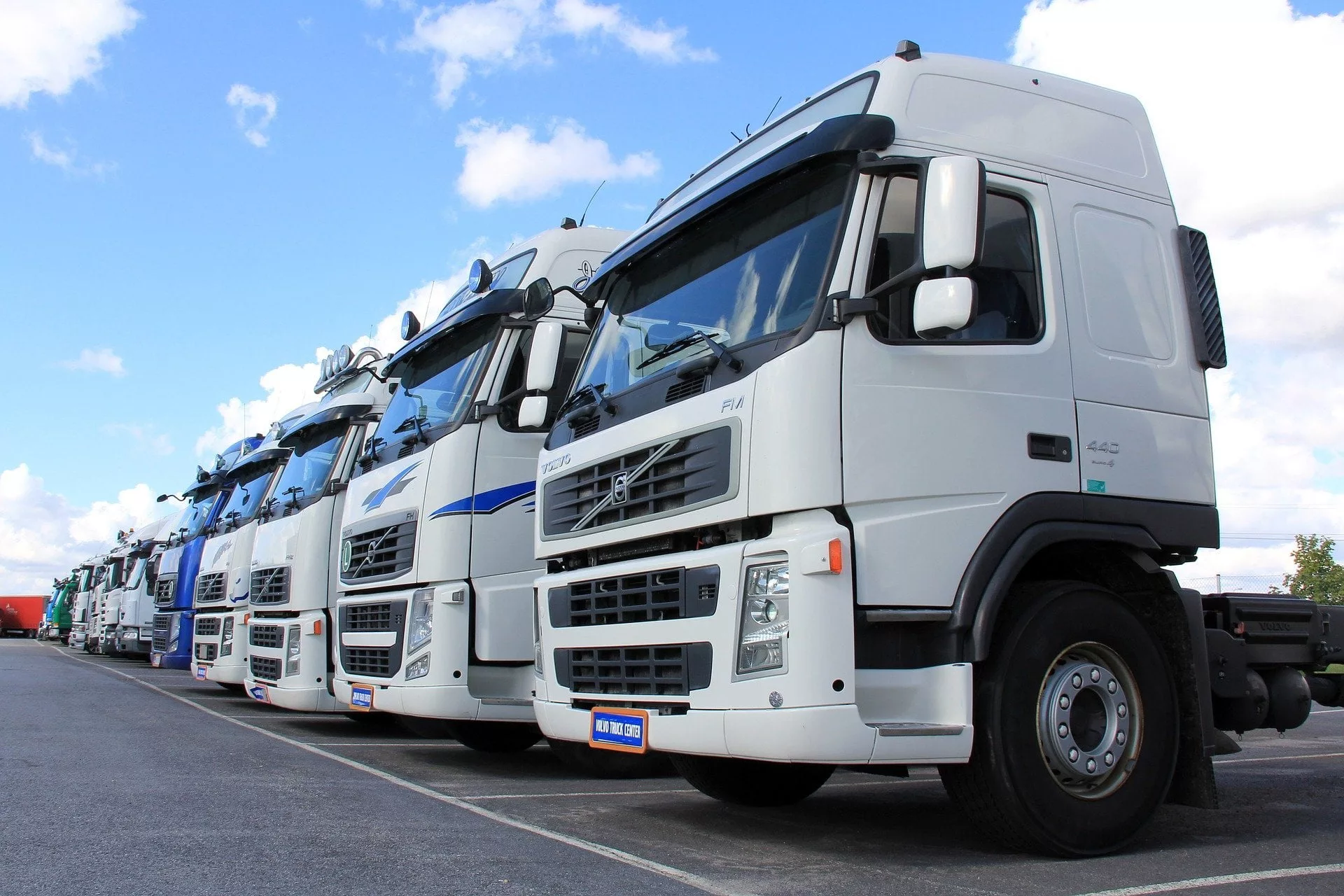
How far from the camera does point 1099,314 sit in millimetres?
5496

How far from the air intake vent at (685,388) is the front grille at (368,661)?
366 cm

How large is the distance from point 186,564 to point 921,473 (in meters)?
14.2

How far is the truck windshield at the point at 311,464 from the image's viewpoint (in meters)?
10.9

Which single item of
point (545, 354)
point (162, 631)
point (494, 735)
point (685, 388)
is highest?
point (545, 354)

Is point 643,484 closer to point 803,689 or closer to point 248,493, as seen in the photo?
point 803,689

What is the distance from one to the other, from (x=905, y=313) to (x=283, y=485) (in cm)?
831

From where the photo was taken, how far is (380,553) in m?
8.45

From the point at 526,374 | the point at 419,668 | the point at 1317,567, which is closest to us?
the point at 526,374

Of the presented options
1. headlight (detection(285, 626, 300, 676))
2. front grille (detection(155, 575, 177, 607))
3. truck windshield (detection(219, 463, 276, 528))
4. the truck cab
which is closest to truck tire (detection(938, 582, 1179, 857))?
headlight (detection(285, 626, 300, 676))

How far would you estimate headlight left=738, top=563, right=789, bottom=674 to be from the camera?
458 centimetres

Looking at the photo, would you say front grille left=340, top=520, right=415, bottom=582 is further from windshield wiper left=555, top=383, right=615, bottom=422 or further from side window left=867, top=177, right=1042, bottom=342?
side window left=867, top=177, right=1042, bottom=342

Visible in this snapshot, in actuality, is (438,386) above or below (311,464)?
above

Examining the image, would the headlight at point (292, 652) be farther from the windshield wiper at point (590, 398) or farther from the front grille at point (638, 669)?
the front grille at point (638, 669)

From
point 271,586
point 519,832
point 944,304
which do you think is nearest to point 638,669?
point 519,832
